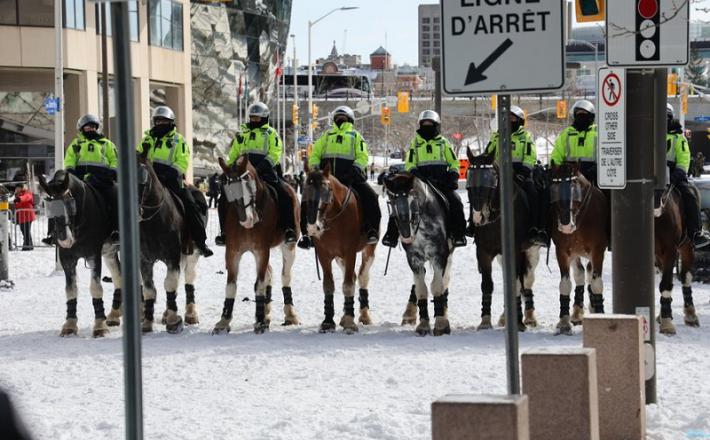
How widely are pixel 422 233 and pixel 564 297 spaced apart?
195cm

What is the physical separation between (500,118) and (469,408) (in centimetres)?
203

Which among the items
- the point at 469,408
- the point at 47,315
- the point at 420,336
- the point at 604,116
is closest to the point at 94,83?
the point at 47,315

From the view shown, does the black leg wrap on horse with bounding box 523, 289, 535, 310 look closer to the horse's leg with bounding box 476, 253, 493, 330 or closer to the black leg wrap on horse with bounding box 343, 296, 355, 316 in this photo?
the horse's leg with bounding box 476, 253, 493, 330

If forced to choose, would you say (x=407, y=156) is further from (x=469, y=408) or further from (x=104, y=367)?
(x=469, y=408)

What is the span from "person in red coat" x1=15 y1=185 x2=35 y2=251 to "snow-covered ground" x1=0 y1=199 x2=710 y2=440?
42.8 feet

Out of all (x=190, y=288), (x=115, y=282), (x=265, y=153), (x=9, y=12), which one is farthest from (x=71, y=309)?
(x=9, y=12)

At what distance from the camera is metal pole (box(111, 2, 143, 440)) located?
5125 millimetres

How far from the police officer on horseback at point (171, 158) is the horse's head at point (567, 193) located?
489cm

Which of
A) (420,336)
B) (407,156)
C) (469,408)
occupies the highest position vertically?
(407,156)

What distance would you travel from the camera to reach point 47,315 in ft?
62.2

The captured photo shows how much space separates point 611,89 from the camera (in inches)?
412

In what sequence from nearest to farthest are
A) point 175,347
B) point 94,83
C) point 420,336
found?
point 175,347
point 420,336
point 94,83

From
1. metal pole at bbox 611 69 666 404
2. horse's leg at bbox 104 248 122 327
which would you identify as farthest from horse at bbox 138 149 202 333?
metal pole at bbox 611 69 666 404

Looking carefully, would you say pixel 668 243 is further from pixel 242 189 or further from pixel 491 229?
pixel 242 189
